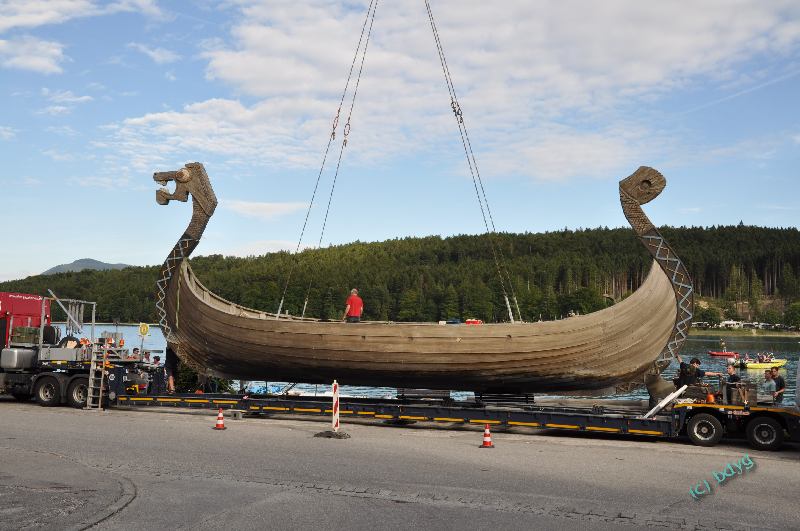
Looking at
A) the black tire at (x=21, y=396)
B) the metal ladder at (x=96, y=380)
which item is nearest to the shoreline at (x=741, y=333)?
the black tire at (x=21, y=396)

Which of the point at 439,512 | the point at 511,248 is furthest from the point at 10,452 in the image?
the point at 511,248

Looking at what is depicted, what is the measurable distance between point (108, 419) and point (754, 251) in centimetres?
16520

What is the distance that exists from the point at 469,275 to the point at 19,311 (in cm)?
11985

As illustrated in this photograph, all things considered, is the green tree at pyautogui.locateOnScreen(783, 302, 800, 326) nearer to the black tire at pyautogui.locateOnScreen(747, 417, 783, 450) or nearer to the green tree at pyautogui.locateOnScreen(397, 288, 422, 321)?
the green tree at pyautogui.locateOnScreen(397, 288, 422, 321)

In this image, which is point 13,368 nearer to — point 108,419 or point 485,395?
point 108,419

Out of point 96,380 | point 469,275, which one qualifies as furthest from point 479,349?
point 469,275

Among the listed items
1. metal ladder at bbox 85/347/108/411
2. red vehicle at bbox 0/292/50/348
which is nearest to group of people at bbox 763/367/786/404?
metal ladder at bbox 85/347/108/411

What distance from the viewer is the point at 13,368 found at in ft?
60.1

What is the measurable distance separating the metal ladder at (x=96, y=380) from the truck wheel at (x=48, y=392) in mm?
816

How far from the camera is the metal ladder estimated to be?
667 inches

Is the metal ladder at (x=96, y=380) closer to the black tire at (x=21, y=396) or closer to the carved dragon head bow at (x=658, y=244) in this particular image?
the black tire at (x=21, y=396)

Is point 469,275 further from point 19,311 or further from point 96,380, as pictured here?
point 96,380

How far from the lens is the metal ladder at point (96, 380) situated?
1694 centimetres

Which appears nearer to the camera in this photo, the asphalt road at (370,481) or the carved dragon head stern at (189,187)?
the asphalt road at (370,481)
